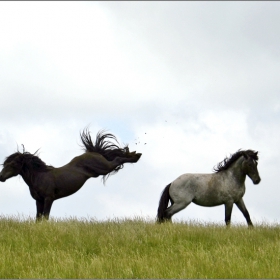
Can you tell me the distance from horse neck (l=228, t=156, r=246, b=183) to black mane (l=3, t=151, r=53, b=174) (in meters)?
4.91

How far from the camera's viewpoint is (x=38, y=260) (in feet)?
36.6

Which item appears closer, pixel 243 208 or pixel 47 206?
pixel 47 206

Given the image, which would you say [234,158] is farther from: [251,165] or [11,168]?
[11,168]

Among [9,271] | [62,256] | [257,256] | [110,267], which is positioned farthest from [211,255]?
[9,271]

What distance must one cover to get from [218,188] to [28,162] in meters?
5.16

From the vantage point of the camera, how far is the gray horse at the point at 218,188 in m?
15.0

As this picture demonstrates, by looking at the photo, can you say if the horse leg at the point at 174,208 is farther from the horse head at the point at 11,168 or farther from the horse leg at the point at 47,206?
the horse head at the point at 11,168

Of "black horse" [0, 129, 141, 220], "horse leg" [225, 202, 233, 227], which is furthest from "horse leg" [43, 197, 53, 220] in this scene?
"horse leg" [225, 202, 233, 227]

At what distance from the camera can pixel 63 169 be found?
607 inches

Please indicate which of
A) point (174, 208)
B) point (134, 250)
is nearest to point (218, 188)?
point (174, 208)

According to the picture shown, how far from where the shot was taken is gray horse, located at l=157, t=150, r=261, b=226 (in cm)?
1498

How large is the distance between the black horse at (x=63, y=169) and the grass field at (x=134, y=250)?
863mm

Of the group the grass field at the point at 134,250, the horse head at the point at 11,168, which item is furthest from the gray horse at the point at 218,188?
the horse head at the point at 11,168

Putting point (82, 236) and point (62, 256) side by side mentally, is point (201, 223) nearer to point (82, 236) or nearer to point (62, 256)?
point (82, 236)
